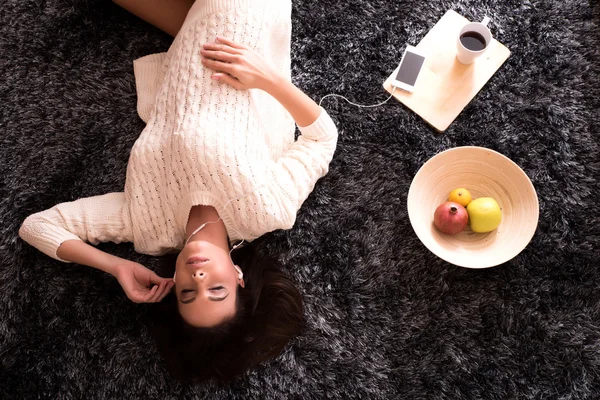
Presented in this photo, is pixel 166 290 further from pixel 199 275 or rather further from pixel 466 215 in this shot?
pixel 466 215

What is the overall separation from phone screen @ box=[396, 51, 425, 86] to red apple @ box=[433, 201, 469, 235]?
0.50 m

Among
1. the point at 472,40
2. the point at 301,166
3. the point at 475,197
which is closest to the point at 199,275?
the point at 301,166

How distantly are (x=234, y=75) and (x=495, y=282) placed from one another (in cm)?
112

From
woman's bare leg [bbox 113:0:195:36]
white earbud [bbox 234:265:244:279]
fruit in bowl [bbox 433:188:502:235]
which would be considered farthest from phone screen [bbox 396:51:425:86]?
white earbud [bbox 234:265:244:279]

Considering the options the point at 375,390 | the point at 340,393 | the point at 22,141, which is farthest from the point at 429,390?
the point at 22,141

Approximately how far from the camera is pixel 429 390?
5.52 feet

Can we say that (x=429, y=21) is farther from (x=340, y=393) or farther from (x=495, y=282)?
(x=340, y=393)

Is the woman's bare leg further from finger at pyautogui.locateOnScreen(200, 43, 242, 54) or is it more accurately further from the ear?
the ear

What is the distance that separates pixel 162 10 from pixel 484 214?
1320 millimetres

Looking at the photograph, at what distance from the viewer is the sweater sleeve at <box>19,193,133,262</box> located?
1.59 metres

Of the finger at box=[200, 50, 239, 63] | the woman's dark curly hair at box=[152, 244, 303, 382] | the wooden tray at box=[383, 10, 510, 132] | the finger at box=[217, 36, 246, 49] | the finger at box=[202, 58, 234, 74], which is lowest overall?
the woman's dark curly hair at box=[152, 244, 303, 382]

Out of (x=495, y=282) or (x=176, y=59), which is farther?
(x=495, y=282)

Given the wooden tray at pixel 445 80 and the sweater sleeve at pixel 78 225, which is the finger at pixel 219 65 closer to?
the sweater sleeve at pixel 78 225

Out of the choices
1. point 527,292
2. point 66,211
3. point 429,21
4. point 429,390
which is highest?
point 429,21
